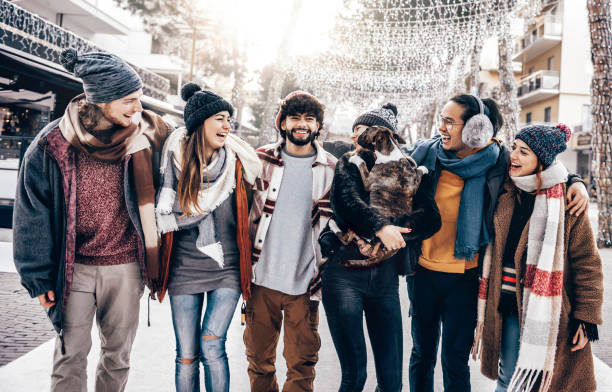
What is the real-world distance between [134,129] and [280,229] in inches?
41.0

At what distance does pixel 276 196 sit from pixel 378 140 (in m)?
0.72

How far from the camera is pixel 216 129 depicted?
275 cm

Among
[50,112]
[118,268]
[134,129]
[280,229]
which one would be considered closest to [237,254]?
[280,229]

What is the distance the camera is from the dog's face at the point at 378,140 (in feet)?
8.68

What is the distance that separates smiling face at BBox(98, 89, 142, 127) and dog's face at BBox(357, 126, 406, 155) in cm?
133

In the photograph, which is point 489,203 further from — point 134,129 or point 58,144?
point 58,144

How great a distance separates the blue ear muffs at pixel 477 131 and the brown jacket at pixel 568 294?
1.02 ft

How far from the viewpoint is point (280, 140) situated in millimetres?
3010

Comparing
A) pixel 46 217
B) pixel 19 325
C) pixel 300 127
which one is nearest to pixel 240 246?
pixel 300 127

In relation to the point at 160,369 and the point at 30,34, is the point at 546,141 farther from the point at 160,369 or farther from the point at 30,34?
the point at 30,34

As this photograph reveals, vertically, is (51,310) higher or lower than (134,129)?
lower

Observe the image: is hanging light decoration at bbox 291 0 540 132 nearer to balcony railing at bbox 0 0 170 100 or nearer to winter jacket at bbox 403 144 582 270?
winter jacket at bbox 403 144 582 270

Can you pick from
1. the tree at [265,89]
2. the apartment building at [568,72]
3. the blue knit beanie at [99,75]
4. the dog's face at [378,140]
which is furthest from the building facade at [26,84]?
the apartment building at [568,72]

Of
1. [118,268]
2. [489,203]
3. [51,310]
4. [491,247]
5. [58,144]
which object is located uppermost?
[58,144]
